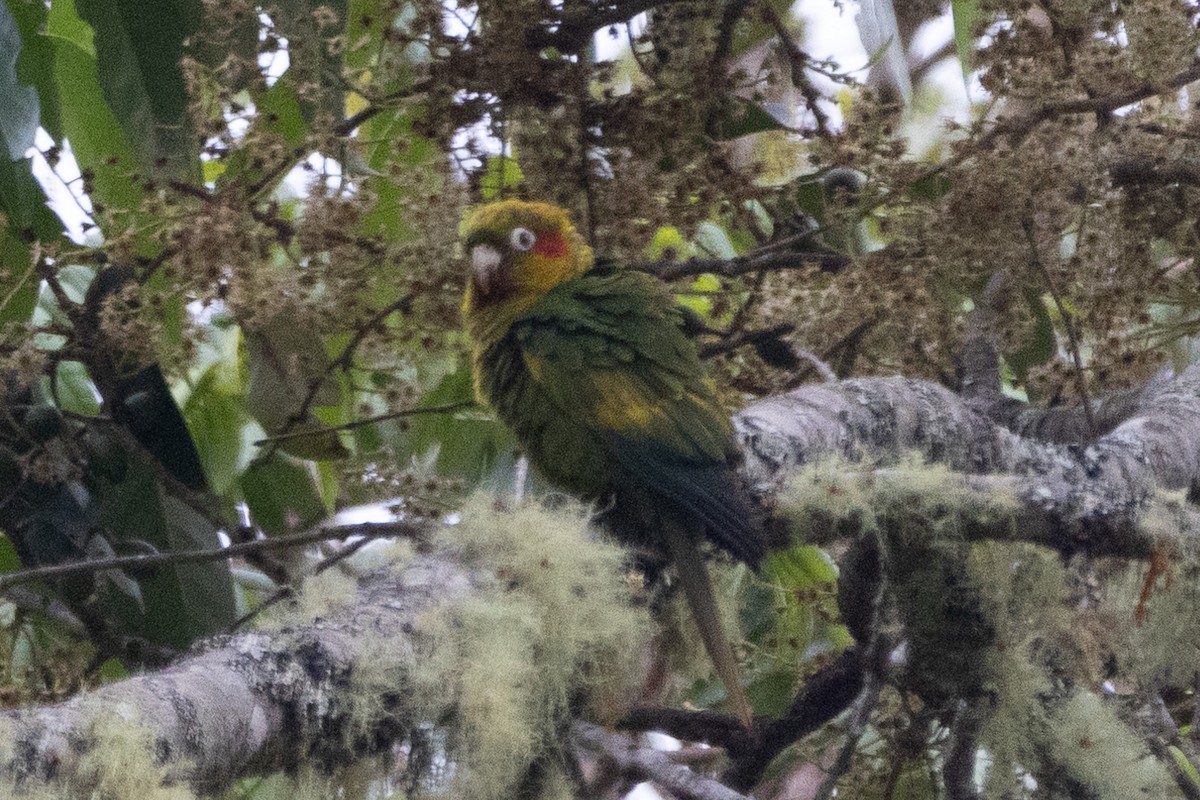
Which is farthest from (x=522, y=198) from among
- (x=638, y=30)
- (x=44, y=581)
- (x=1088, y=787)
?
(x=1088, y=787)

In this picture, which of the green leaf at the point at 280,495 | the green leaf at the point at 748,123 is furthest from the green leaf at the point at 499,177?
the green leaf at the point at 280,495

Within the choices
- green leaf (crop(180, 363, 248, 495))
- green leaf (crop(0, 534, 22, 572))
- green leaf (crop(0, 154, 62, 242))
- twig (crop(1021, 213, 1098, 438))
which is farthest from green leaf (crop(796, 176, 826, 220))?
green leaf (crop(0, 534, 22, 572))

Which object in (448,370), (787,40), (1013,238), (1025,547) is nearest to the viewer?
(1025,547)

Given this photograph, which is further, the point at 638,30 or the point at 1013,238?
the point at 638,30

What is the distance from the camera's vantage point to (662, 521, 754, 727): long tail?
1394 mm

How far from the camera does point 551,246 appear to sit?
1.83 metres

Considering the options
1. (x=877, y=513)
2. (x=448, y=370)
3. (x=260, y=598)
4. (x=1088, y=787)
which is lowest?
(x=1088, y=787)

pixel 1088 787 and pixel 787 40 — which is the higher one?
pixel 787 40

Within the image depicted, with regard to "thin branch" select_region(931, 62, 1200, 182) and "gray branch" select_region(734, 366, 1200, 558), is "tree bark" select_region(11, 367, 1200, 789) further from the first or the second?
"thin branch" select_region(931, 62, 1200, 182)

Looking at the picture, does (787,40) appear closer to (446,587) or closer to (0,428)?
(446,587)

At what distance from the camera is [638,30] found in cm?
184

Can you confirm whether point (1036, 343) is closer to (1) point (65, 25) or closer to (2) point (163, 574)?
(2) point (163, 574)

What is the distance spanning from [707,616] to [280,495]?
34.6 inches

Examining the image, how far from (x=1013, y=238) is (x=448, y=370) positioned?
3.22 ft
